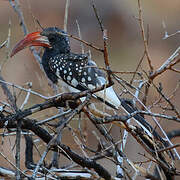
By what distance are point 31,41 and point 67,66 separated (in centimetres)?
35

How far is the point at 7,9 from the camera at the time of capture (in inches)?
368

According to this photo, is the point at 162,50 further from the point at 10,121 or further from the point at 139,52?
the point at 10,121

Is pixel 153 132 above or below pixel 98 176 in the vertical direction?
above

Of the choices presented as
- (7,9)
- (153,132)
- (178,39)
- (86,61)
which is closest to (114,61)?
(178,39)

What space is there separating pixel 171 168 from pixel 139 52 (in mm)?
6905

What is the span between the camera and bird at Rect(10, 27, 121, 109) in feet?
9.71

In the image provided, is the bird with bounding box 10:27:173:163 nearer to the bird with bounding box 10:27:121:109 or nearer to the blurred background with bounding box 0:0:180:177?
the bird with bounding box 10:27:121:109

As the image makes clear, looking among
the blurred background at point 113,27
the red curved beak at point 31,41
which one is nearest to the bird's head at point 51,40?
the red curved beak at point 31,41

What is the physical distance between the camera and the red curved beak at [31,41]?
3.13 meters

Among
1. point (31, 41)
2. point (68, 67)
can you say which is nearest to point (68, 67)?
point (68, 67)

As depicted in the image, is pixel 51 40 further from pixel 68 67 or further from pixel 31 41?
pixel 68 67

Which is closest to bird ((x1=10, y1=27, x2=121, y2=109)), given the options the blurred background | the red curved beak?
the red curved beak

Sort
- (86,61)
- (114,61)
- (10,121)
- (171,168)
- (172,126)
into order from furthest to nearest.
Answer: (114,61)
(172,126)
(86,61)
(10,121)
(171,168)

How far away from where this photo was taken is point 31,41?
3188 mm
